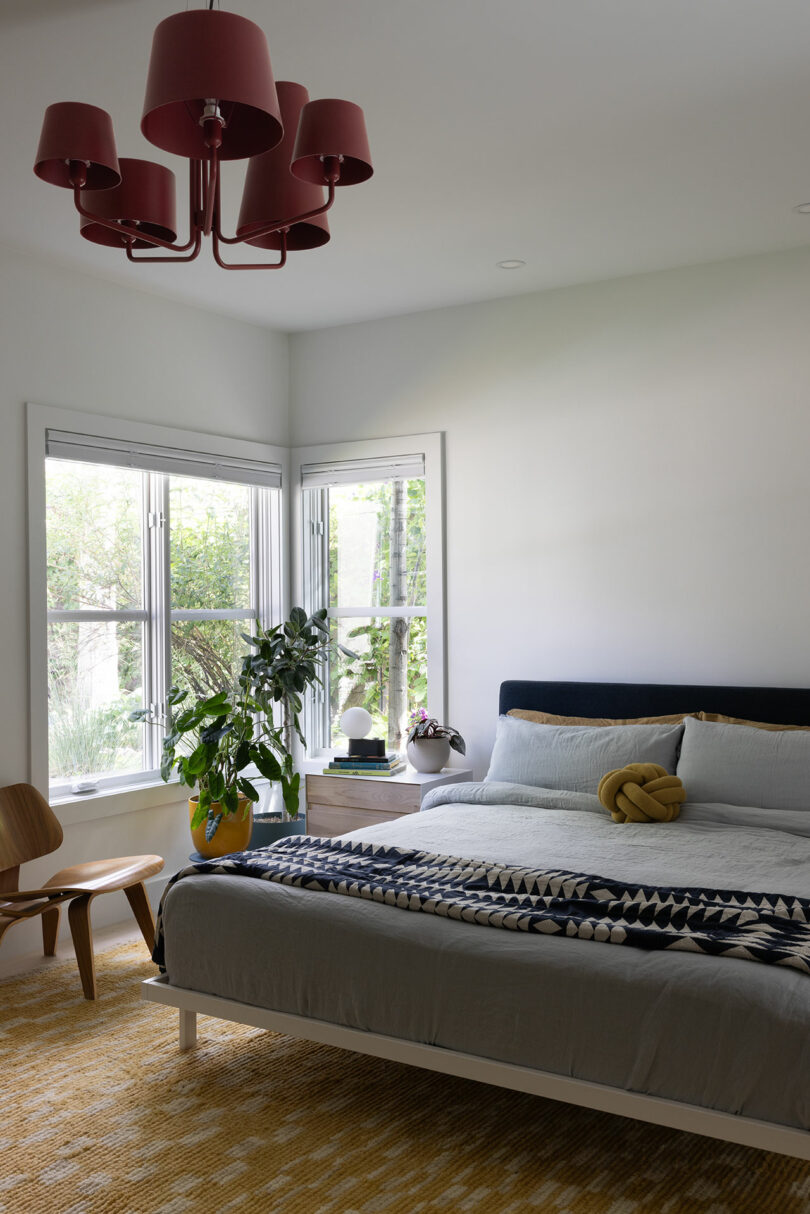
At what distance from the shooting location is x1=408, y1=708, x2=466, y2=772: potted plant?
15.8 ft

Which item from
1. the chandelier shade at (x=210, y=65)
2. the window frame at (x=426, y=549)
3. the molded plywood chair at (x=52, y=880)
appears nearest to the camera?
the chandelier shade at (x=210, y=65)

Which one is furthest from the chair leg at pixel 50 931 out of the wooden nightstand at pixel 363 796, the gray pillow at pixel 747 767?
the gray pillow at pixel 747 767

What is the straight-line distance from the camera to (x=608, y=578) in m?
4.65

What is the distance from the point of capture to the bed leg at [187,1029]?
3123 mm

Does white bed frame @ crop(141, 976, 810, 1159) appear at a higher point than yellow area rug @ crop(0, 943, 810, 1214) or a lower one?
higher

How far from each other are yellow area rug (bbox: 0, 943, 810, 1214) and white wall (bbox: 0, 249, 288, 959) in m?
1.31

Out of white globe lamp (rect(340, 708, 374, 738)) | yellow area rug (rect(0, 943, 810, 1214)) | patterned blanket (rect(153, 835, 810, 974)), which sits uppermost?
white globe lamp (rect(340, 708, 374, 738))

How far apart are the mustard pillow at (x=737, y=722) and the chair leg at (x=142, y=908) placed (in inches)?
90.2

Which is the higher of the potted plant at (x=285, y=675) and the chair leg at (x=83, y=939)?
the potted plant at (x=285, y=675)

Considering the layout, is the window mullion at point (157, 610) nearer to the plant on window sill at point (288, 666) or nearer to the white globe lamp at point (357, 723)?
the plant on window sill at point (288, 666)

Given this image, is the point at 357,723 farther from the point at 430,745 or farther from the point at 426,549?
the point at 426,549

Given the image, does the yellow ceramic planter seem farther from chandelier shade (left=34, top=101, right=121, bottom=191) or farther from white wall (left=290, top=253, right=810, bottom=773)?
chandelier shade (left=34, top=101, right=121, bottom=191)

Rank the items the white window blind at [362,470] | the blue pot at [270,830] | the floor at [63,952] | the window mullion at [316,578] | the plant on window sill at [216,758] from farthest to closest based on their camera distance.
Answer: the window mullion at [316,578], the white window blind at [362,470], the blue pot at [270,830], the plant on window sill at [216,758], the floor at [63,952]

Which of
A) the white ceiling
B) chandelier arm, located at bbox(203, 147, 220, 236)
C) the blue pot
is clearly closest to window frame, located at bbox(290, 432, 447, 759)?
the blue pot
